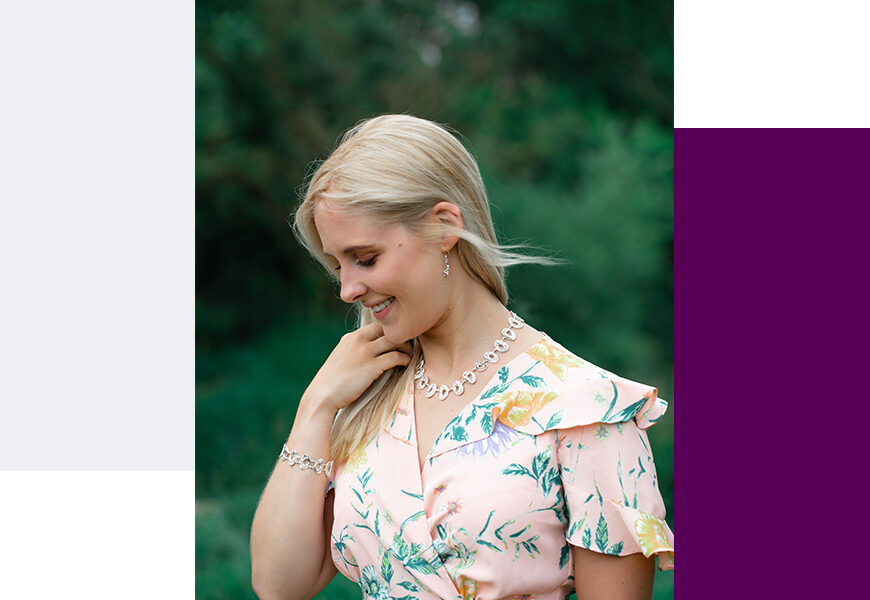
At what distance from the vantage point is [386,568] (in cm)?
163

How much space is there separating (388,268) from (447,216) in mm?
143

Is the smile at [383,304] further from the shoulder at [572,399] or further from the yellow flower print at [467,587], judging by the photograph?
the yellow flower print at [467,587]

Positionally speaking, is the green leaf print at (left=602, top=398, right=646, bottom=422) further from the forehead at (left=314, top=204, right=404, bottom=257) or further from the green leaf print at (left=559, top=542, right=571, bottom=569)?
the forehead at (left=314, top=204, right=404, bottom=257)

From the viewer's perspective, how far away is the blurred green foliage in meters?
6.14

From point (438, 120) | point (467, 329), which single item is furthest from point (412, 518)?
point (438, 120)

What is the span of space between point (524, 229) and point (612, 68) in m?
2.31

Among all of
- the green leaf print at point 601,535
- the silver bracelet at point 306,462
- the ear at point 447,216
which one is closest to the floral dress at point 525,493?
the green leaf print at point 601,535

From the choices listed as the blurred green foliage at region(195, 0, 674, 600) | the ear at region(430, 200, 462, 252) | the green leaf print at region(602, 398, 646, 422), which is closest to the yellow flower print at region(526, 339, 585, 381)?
the green leaf print at region(602, 398, 646, 422)

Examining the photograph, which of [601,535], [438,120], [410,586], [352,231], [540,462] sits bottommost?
[410,586]

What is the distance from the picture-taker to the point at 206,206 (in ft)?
23.8

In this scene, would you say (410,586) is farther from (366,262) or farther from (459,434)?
(366,262)

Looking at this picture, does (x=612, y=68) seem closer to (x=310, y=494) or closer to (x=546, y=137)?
(x=546, y=137)

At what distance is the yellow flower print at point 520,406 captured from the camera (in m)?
1.56

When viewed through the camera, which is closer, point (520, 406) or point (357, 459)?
point (520, 406)
